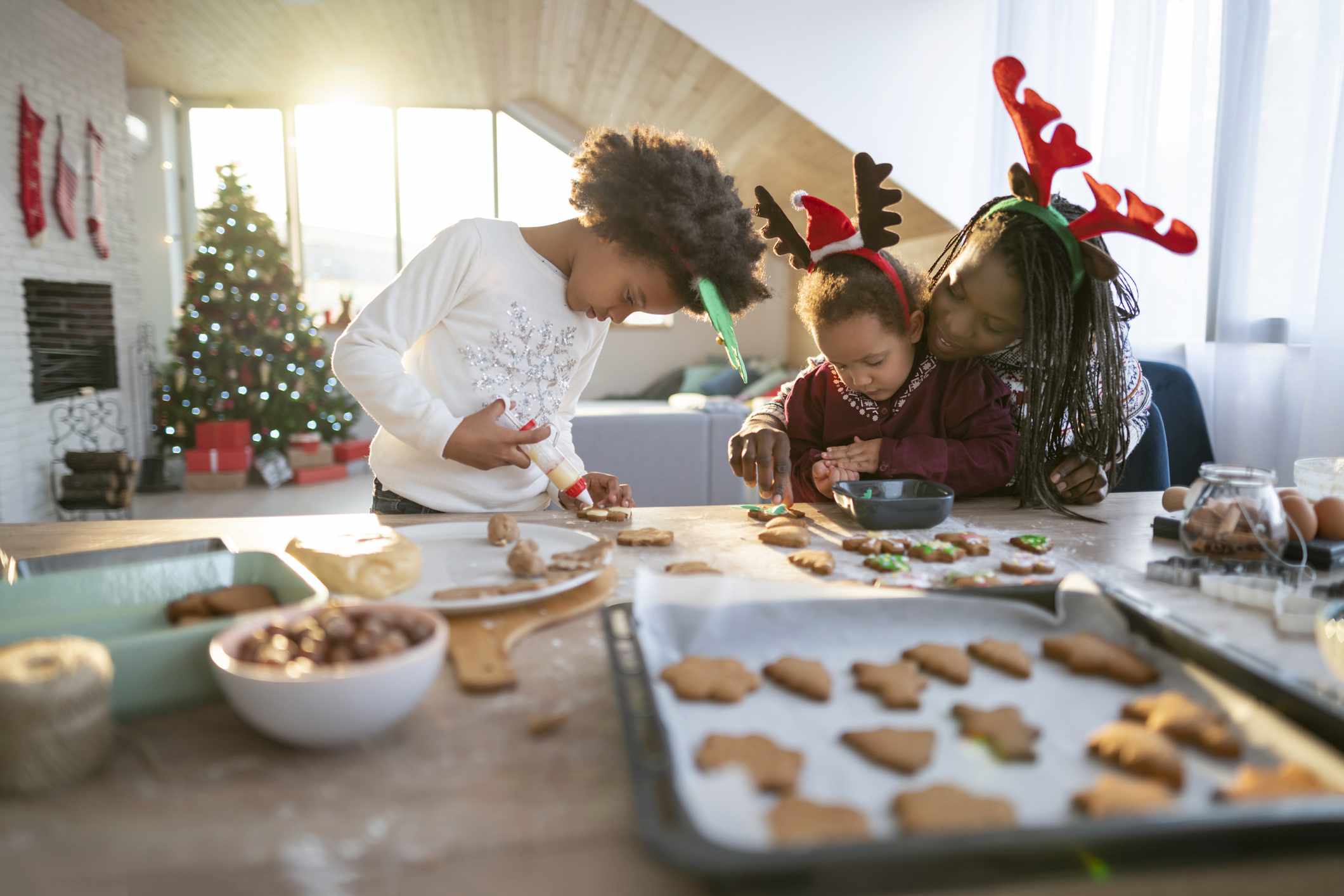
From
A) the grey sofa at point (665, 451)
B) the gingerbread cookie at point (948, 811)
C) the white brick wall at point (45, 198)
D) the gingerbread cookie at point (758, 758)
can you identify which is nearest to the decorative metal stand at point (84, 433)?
the white brick wall at point (45, 198)

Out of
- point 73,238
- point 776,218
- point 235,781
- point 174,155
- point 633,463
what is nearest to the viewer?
point 235,781

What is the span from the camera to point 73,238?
4.82 meters

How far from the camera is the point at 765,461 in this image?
138cm

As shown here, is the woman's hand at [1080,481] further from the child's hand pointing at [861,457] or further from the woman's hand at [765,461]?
the woman's hand at [765,461]

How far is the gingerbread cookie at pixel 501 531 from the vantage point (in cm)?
103

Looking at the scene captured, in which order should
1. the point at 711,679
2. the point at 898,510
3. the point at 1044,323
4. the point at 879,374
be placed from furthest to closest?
the point at 879,374 → the point at 1044,323 → the point at 898,510 → the point at 711,679

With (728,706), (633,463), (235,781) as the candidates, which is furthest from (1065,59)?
(235,781)

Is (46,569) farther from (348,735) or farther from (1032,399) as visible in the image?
(1032,399)

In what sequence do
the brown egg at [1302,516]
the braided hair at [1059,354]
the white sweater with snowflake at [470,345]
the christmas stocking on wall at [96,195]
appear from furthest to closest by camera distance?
the christmas stocking on wall at [96,195] → the white sweater with snowflake at [470,345] → the braided hair at [1059,354] → the brown egg at [1302,516]

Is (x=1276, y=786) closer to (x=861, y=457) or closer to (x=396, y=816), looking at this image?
(x=396, y=816)

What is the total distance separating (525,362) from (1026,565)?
3.07ft

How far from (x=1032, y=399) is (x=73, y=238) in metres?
5.42

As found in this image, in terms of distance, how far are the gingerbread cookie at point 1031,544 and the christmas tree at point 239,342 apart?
17.2ft

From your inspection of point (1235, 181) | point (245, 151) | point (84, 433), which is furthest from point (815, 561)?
point (245, 151)
